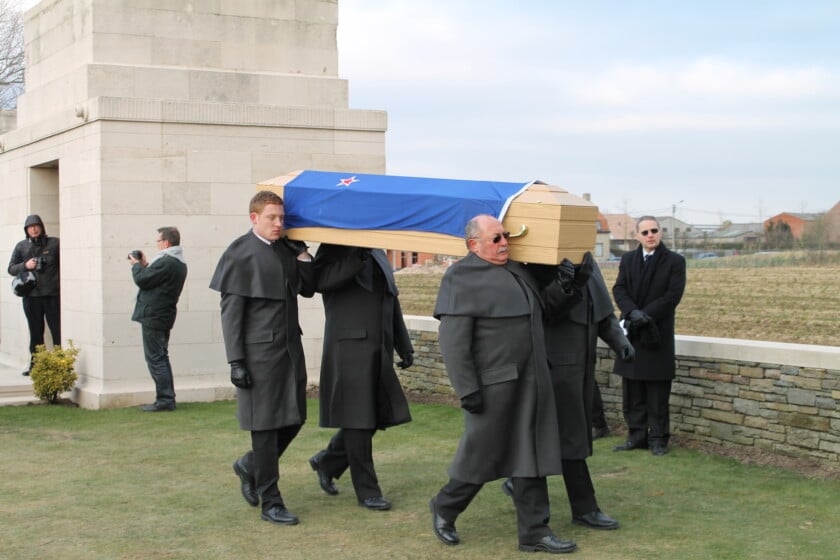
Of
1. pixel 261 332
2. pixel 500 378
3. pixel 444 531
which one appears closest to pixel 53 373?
pixel 261 332

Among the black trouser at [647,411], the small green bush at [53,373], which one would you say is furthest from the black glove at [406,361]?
the small green bush at [53,373]

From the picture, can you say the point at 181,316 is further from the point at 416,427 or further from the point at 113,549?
the point at 113,549

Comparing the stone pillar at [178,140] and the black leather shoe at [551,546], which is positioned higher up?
the stone pillar at [178,140]

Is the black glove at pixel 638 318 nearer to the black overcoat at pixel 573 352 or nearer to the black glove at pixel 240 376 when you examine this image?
the black overcoat at pixel 573 352

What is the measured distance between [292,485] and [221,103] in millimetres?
5505

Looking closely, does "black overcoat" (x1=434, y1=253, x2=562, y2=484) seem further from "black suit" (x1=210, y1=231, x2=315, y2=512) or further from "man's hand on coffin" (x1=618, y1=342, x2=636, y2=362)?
"black suit" (x1=210, y1=231, x2=315, y2=512)

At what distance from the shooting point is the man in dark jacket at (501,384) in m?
5.88

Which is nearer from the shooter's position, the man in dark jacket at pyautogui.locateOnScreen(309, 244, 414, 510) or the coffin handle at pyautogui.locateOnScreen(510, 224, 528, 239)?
the coffin handle at pyautogui.locateOnScreen(510, 224, 528, 239)

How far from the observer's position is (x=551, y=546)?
5828 millimetres

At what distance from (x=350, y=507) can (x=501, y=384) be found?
1.70m

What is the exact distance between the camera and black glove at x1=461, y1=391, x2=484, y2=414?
19.2 ft

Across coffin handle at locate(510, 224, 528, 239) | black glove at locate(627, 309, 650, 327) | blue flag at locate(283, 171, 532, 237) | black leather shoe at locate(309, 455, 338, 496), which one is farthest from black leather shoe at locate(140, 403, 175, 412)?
coffin handle at locate(510, 224, 528, 239)

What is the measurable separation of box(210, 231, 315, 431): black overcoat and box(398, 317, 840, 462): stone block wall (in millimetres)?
3520

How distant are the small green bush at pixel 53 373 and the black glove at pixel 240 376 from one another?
→ 5557mm
